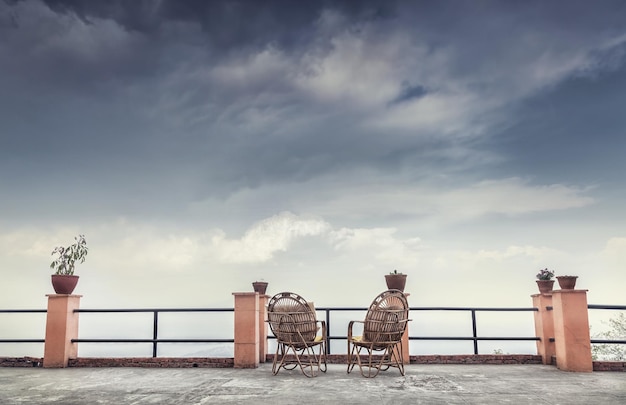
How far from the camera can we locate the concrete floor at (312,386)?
176 inches

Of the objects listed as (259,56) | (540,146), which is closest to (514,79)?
(540,146)

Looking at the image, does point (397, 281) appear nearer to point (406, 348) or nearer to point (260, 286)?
point (406, 348)

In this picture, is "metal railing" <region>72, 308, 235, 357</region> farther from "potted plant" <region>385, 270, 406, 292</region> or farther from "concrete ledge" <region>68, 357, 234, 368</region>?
"potted plant" <region>385, 270, 406, 292</region>

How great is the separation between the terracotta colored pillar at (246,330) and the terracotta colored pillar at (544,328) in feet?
15.4

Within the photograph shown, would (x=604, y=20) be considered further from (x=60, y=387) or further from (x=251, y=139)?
(x=60, y=387)

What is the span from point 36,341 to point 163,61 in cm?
659

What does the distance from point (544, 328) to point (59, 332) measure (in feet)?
26.4

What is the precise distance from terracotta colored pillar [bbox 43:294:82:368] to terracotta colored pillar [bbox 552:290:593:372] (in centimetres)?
782

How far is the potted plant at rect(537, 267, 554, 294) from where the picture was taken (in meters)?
7.91

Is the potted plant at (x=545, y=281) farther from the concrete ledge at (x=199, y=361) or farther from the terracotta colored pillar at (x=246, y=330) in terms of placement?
the terracotta colored pillar at (x=246, y=330)

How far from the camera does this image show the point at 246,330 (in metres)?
7.34

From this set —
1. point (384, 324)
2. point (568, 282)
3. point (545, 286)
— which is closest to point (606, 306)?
point (568, 282)

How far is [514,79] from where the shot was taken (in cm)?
1087

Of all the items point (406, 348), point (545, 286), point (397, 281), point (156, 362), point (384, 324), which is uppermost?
point (397, 281)
